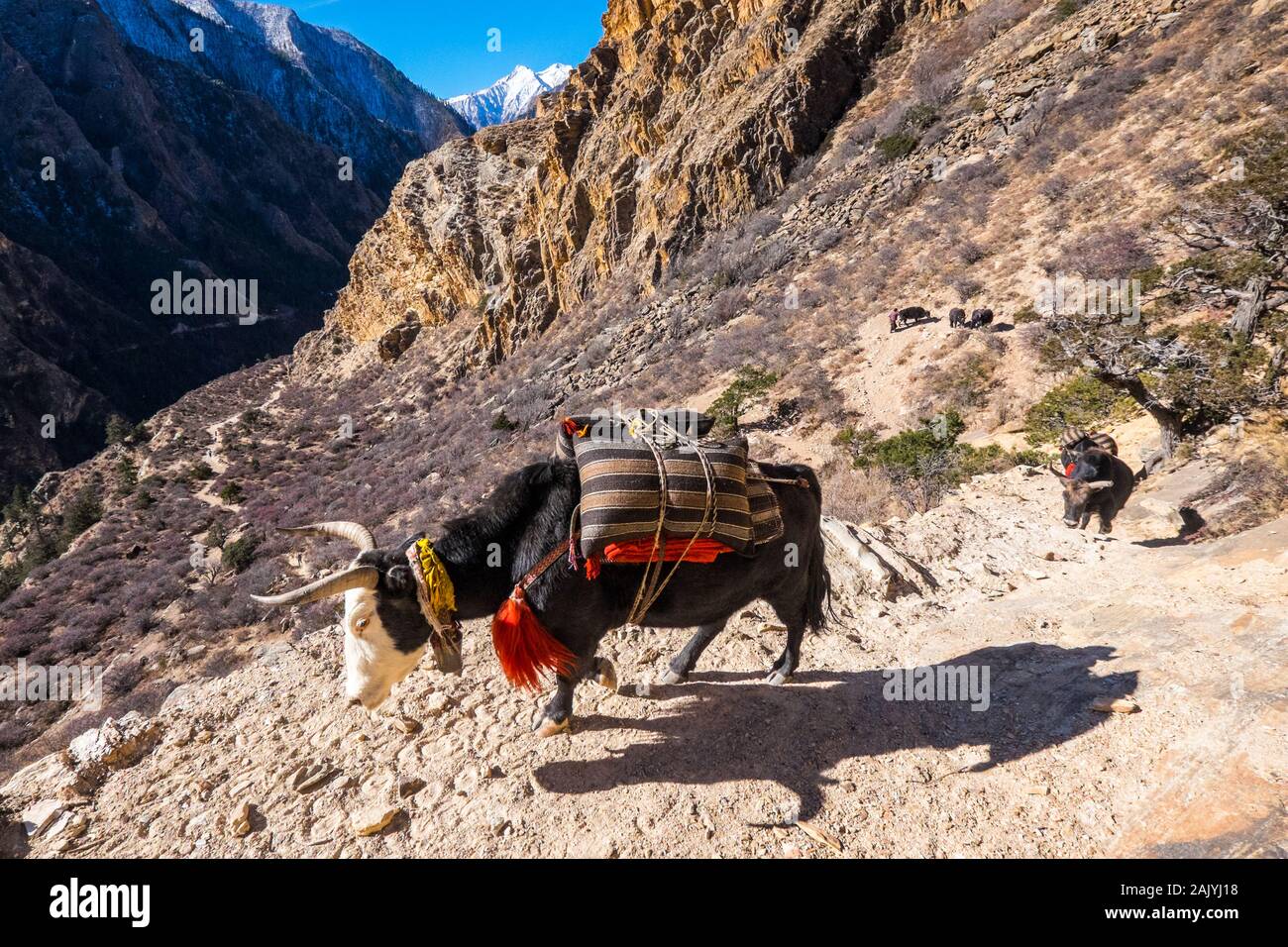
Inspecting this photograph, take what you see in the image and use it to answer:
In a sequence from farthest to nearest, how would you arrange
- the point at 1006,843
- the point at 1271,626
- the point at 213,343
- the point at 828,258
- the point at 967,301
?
the point at 213,343
the point at 828,258
the point at 967,301
the point at 1271,626
the point at 1006,843

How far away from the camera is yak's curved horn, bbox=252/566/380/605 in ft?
7.62

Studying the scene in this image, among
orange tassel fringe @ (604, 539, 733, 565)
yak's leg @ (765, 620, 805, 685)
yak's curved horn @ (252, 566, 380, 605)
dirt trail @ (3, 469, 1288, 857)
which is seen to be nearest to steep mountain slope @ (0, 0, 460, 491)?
dirt trail @ (3, 469, 1288, 857)

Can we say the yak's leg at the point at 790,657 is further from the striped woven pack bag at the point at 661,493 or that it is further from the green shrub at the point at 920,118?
the green shrub at the point at 920,118

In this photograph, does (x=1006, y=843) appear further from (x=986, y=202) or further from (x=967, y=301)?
(x=986, y=202)

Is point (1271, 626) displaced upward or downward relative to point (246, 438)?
downward

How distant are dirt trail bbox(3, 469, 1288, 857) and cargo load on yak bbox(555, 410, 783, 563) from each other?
4.13 feet

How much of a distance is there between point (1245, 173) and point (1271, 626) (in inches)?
369

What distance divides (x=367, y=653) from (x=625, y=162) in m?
33.5

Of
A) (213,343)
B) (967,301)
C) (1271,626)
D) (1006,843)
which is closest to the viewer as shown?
(1006,843)

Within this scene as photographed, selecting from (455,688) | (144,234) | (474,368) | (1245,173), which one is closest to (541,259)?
(474,368)

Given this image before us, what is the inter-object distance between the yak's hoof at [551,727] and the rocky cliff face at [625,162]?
25.9m

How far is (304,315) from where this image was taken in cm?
7956

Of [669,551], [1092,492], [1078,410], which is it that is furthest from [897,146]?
[669,551]

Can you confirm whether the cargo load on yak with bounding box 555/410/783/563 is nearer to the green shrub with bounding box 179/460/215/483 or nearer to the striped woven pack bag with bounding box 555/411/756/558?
the striped woven pack bag with bounding box 555/411/756/558
